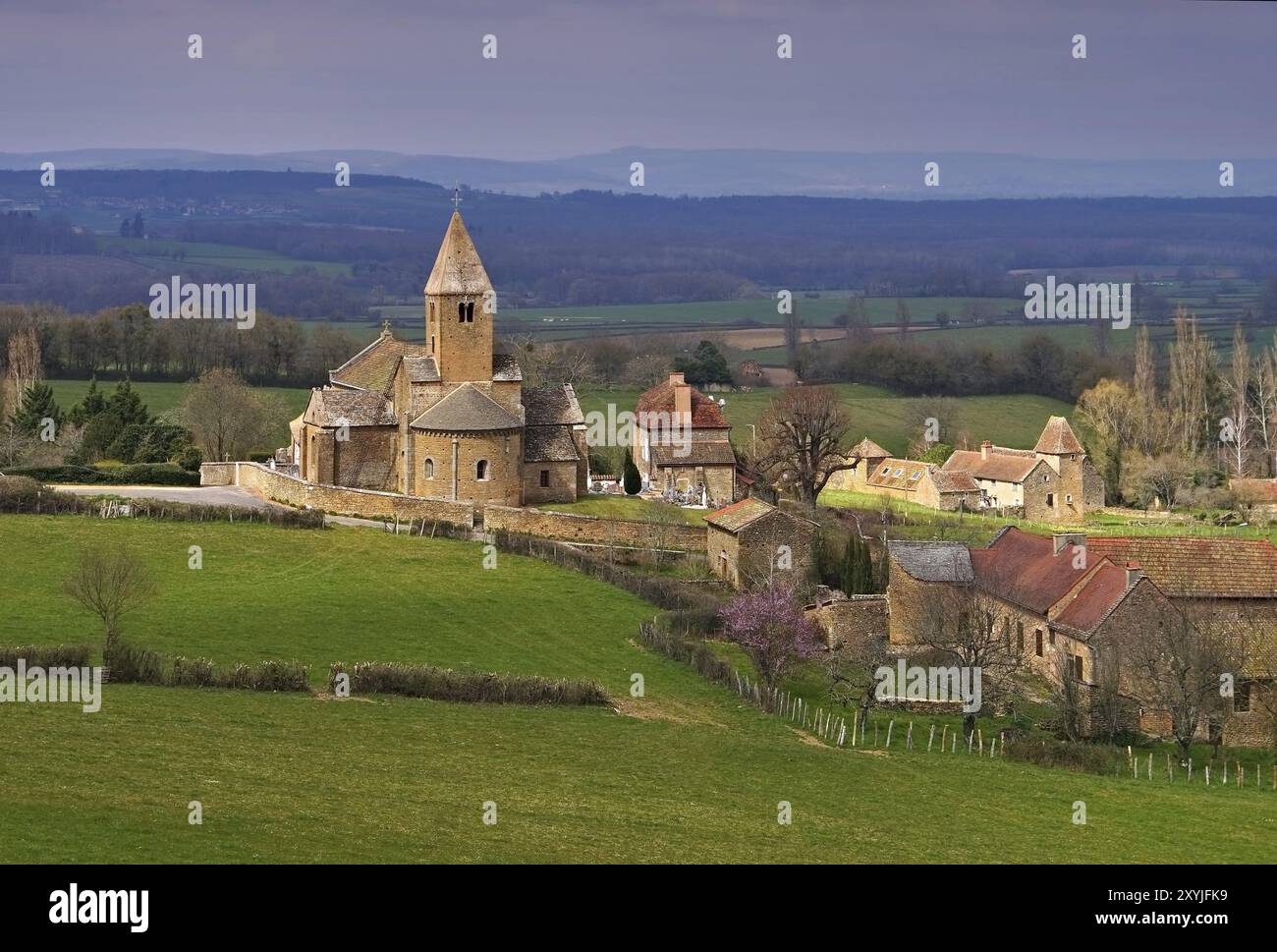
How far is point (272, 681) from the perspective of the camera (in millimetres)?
35562

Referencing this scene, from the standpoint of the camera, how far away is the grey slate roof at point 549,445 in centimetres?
6000

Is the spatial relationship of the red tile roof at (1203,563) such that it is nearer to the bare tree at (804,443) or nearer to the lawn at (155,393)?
the bare tree at (804,443)

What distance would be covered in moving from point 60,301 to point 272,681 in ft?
561

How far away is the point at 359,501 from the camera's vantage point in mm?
56375

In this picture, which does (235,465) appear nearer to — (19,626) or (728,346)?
(19,626)

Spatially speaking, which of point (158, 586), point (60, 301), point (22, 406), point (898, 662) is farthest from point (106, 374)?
point (60, 301)

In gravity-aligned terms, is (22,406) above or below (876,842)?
above

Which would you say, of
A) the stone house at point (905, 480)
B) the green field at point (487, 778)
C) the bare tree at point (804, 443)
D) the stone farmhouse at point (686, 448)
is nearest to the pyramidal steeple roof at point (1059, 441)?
the stone house at point (905, 480)

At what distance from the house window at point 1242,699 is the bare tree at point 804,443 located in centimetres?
2597

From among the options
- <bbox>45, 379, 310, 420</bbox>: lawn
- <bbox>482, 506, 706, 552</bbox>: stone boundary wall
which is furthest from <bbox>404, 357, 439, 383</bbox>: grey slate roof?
<bbox>45, 379, 310, 420</bbox>: lawn

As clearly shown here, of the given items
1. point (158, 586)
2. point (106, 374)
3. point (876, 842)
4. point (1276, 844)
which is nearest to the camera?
point (876, 842)

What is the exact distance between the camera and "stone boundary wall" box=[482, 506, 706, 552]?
5528 centimetres

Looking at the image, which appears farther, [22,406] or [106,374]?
[106,374]

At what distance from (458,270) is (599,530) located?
10.3 metres
